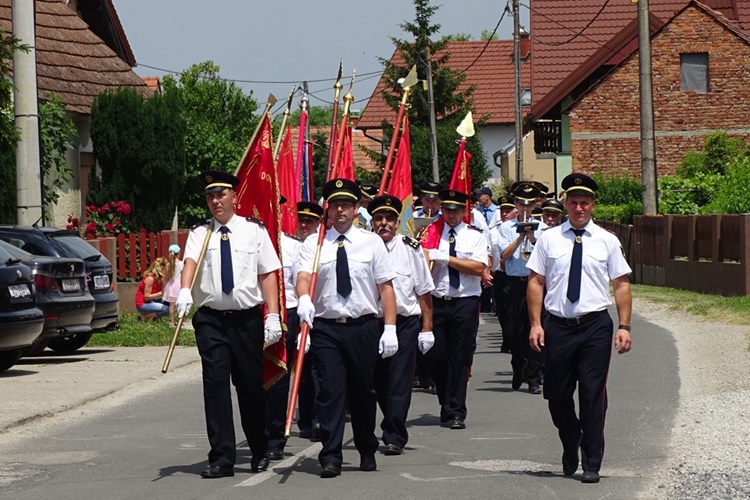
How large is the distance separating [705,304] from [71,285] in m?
11.3

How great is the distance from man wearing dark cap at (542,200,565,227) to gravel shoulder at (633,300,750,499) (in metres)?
2.05

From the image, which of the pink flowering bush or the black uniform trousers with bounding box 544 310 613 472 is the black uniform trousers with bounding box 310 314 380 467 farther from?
the pink flowering bush

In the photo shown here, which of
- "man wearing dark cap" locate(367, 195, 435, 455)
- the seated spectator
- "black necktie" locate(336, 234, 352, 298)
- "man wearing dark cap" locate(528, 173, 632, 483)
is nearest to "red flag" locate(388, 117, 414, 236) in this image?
"man wearing dark cap" locate(367, 195, 435, 455)

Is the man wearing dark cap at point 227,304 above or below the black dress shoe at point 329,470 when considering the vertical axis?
above

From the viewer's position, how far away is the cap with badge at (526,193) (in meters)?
15.5

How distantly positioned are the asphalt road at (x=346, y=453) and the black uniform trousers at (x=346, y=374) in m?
0.29

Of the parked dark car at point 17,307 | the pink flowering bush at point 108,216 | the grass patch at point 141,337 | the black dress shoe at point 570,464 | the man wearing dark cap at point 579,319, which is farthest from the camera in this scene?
the pink flowering bush at point 108,216

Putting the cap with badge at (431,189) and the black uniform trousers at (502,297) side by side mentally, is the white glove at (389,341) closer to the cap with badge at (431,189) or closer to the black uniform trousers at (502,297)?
the cap with badge at (431,189)

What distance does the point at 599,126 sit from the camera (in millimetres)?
48531

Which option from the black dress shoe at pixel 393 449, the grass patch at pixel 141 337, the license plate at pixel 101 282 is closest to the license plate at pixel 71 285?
the license plate at pixel 101 282

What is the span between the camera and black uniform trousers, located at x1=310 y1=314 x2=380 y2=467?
9.35m

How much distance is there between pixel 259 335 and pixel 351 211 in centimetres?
104

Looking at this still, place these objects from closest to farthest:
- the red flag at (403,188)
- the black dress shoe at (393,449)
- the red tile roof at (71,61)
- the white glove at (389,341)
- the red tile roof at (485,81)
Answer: the white glove at (389,341) → the black dress shoe at (393,449) → the red flag at (403,188) → the red tile roof at (71,61) → the red tile roof at (485,81)

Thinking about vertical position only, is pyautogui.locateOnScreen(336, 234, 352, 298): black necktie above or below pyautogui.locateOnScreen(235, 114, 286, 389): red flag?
below
